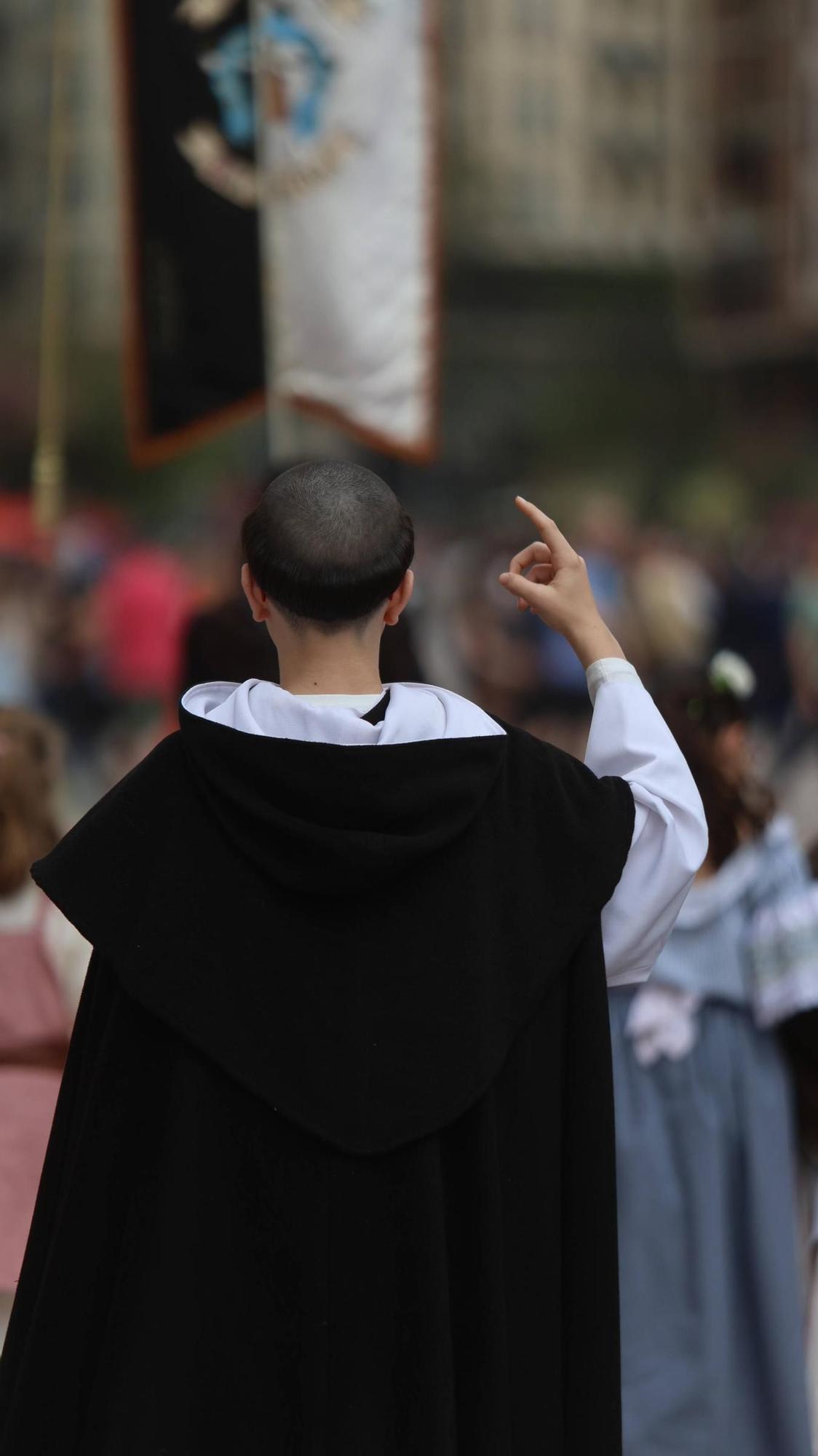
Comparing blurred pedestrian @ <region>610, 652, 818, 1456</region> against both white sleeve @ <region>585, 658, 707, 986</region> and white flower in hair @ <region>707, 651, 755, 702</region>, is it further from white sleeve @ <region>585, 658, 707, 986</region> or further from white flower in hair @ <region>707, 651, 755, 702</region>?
white sleeve @ <region>585, 658, 707, 986</region>

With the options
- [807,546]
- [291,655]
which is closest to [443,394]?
[807,546]

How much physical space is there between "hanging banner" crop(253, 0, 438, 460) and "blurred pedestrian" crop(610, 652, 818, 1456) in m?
1.17

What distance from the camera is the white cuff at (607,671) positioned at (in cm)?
159

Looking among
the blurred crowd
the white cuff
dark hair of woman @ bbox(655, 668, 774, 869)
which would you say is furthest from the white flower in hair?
the blurred crowd

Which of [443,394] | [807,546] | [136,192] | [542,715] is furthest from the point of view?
[443,394]

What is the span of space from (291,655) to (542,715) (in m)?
7.62

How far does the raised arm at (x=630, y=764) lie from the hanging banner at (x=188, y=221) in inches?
92.2

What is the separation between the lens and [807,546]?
11.7 metres

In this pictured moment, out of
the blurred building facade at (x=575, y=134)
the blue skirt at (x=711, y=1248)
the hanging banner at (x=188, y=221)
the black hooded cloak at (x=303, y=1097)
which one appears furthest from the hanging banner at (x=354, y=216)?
the blurred building facade at (x=575, y=134)

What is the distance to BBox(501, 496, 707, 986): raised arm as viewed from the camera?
1.53 metres

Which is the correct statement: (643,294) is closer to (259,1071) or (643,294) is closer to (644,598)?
(644,598)

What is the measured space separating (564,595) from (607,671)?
3.2 inches

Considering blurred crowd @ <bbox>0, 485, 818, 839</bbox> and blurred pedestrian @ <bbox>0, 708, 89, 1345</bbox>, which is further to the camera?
blurred crowd @ <bbox>0, 485, 818, 839</bbox>

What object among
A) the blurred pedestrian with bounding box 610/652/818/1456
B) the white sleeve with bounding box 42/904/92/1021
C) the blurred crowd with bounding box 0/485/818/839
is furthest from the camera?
the blurred crowd with bounding box 0/485/818/839
